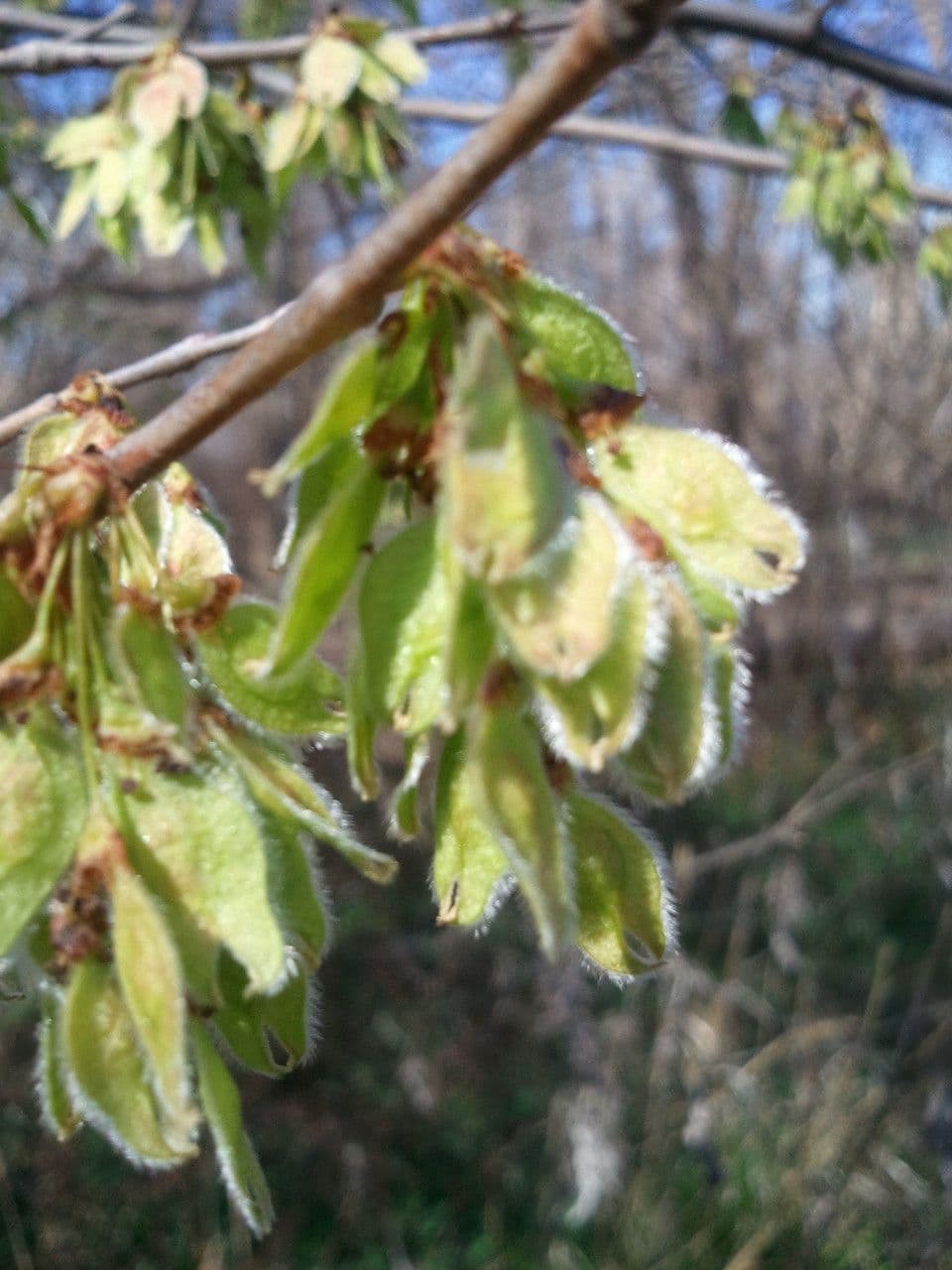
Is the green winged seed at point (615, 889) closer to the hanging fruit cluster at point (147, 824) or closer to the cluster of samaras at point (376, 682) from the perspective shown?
the cluster of samaras at point (376, 682)

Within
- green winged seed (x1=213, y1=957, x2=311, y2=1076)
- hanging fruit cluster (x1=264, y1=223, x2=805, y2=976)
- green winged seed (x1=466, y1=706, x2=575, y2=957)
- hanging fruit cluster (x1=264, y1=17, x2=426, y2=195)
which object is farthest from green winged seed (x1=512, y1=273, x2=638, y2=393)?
hanging fruit cluster (x1=264, y1=17, x2=426, y2=195)

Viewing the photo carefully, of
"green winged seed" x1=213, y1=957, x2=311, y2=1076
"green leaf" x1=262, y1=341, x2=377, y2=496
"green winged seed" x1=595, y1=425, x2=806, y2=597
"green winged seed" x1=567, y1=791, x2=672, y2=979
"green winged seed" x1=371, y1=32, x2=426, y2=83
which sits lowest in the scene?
"green winged seed" x1=213, y1=957, x2=311, y2=1076

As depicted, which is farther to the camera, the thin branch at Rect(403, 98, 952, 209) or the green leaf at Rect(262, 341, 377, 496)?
the thin branch at Rect(403, 98, 952, 209)

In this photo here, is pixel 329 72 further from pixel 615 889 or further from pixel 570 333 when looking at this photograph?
pixel 615 889

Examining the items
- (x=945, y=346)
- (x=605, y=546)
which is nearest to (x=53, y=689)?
(x=605, y=546)

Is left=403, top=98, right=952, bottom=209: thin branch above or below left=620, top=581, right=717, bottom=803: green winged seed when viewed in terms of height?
below

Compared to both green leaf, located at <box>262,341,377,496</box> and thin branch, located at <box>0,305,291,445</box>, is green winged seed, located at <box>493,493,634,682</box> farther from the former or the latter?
thin branch, located at <box>0,305,291,445</box>

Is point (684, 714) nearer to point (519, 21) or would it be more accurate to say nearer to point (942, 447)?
point (519, 21)
